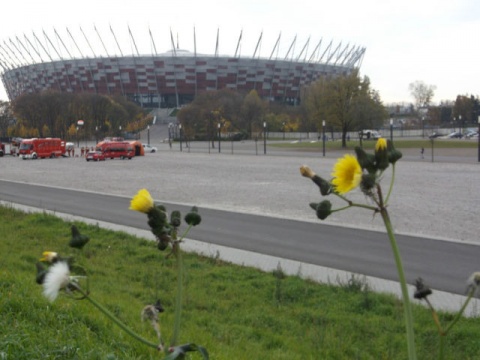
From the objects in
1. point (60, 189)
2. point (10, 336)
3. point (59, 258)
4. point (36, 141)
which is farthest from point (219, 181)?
point (36, 141)

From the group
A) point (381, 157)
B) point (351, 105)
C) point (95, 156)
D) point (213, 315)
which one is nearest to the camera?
point (381, 157)

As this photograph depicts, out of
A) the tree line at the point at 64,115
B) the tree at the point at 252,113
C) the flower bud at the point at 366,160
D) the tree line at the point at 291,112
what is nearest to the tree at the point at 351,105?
the tree line at the point at 291,112

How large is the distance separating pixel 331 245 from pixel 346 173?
10939 mm

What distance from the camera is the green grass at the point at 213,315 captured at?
439 cm

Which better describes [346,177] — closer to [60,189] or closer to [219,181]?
[60,189]

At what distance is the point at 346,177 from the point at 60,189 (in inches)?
982

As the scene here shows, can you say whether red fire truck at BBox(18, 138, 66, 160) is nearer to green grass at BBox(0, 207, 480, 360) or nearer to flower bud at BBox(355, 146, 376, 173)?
green grass at BBox(0, 207, 480, 360)

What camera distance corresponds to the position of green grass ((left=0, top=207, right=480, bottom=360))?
14.4 ft

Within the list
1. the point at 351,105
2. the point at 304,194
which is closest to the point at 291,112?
the point at 351,105

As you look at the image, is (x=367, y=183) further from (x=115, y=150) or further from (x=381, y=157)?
(x=115, y=150)

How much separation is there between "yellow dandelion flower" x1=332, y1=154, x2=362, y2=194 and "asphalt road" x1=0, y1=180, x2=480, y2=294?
7986 mm

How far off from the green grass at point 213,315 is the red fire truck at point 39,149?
50.1 m

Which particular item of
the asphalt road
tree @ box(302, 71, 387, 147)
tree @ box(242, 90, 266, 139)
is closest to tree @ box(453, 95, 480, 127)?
tree @ box(242, 90, 266, 139)

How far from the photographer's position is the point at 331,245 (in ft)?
40.2
